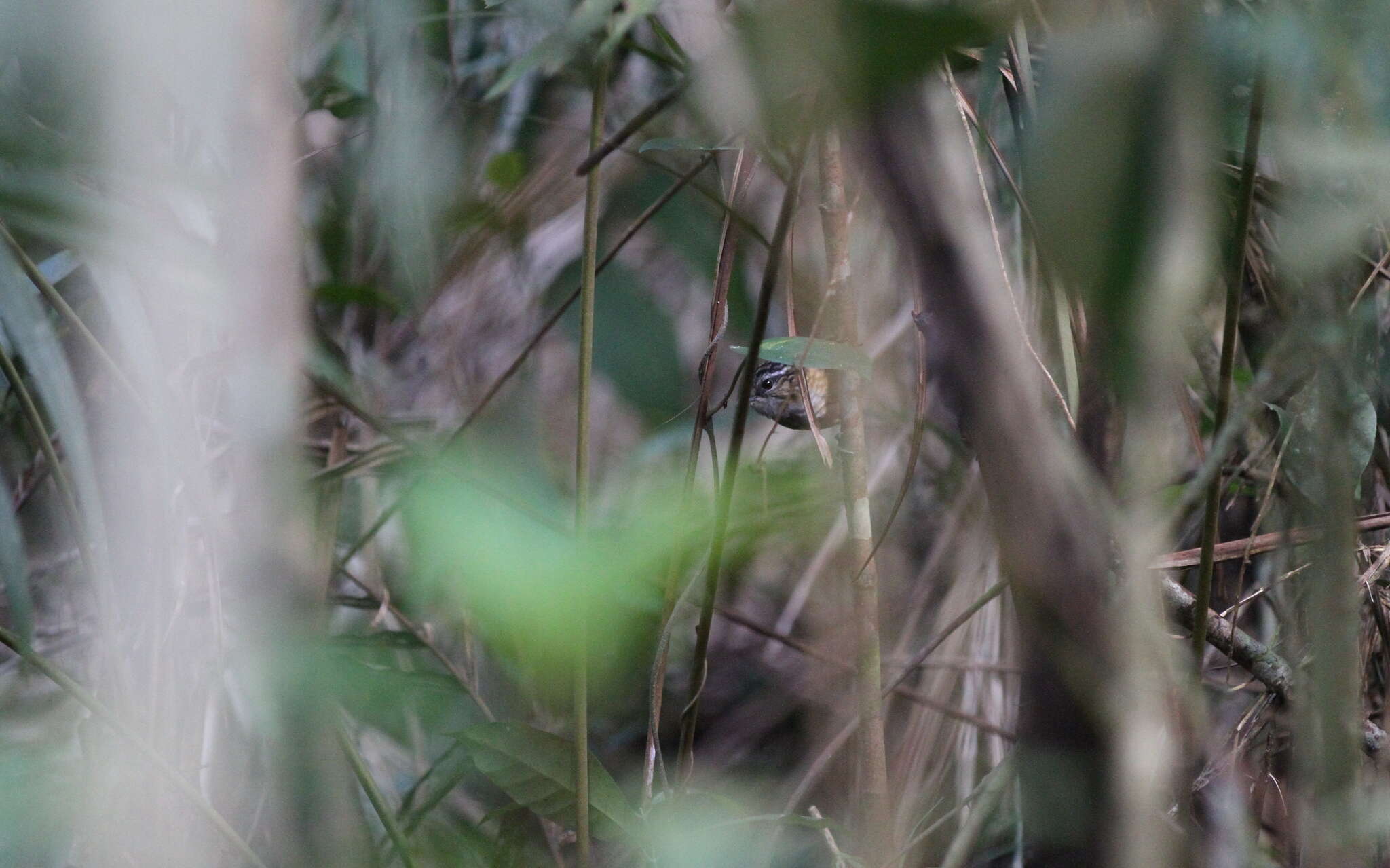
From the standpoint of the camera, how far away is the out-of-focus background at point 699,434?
0.22 metres

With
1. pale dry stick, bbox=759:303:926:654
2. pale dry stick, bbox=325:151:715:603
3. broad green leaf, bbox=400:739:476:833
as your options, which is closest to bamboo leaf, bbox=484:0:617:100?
pale dry stick, bbox=325:151:715:603

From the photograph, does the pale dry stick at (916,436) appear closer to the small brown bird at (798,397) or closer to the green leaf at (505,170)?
the small brown bird at (798,397)

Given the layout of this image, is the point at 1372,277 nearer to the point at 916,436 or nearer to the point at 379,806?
the point at 916,436

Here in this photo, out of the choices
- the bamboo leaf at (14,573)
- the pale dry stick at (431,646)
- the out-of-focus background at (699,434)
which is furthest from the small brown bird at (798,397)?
the bamboo leaf at (14,573)

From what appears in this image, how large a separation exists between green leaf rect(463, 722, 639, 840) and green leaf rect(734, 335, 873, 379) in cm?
23

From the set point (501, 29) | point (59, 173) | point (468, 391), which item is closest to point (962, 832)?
point (59, 173)

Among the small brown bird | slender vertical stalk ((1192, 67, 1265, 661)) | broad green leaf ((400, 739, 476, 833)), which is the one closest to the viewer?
slender vertical stalk ((1192, 67, 1265, 661))

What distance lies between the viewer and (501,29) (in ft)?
4.61

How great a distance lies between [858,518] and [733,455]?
5.2 inches

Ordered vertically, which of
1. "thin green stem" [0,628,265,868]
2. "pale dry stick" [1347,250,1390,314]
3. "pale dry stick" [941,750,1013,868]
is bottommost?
"pale dry stick" [941,750,1013,868]

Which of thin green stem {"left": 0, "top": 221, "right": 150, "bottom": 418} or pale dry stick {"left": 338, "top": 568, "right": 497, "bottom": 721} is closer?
thin green stem {"left": 0, "top": 221, "right": 150, "bottom": 418}

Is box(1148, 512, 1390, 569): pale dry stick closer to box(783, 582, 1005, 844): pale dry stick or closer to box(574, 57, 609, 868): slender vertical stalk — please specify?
box(783, 582, 1005, 844): pale dry stick

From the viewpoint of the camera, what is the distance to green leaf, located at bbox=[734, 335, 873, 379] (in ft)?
1.52

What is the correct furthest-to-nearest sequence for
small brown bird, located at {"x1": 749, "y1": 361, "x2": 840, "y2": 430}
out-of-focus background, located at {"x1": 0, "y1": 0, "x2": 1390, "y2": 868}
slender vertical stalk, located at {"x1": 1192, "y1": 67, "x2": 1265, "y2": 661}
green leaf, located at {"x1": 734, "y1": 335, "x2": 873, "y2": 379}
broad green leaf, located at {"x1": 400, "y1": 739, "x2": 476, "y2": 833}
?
broad green leaf, located at {"x1": 400, "y1": 739, "x2": 476, "y2": 833}, small brown bird, located at {"x1": 749, "y1": 361, "x2": 840, "y2": 430}, green leaf, located at {"x1": 734, "y1": 335, "x2": 873, "y2": 379}, slender vertical stalk, located at {"x1": 1192, "y1": 67, "x2": 1265, "y2": 661}, out-of-focus background, located at {"x1": 0, "y1": 0, "x2": 1390, "y2": 868}
